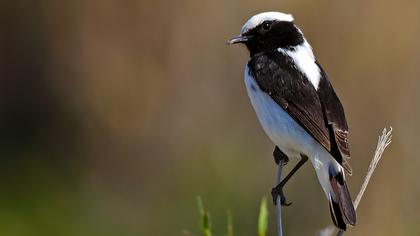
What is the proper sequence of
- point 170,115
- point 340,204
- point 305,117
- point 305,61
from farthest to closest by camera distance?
point 170,115 < point 305,61 < point 305,117 < point 340,204

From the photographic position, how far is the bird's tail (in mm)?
5352

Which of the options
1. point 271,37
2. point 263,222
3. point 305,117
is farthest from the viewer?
point 271,37

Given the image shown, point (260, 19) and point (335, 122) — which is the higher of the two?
point (260, 19)

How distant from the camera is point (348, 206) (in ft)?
17.8

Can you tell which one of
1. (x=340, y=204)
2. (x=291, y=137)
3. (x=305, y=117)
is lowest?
(x=340, y=204)

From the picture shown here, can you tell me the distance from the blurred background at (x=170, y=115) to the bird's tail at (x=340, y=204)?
2.84 metres

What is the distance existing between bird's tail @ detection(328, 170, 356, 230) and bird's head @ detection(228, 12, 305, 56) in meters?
1.04

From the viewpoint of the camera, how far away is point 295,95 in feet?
18.8

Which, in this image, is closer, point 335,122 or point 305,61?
point 335,122

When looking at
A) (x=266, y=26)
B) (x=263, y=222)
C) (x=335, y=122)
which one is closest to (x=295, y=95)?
(x=335, y=122)

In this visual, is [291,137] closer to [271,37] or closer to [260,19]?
[271,37]

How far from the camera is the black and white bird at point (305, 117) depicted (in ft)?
18.0

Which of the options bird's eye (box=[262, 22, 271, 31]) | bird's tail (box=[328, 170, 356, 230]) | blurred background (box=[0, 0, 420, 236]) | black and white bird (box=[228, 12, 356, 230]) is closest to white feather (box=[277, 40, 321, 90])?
black and white bird (box=[228, 12, 356, 230])

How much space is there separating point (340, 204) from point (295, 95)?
661 mm
